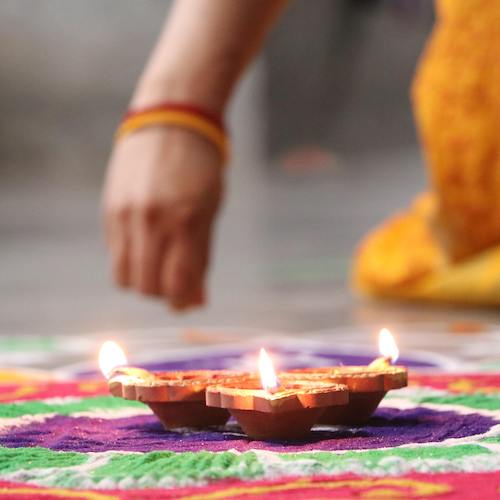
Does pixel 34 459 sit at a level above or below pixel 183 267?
below

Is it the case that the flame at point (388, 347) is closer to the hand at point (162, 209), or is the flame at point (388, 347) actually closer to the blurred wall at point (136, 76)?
the hand at point (162, 209)

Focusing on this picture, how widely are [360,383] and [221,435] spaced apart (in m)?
0.08

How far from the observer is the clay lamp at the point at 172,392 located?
1.78ft

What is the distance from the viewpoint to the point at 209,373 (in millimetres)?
584

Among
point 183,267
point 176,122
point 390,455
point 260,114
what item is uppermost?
point 260,114

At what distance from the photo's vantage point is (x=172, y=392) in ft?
1.79

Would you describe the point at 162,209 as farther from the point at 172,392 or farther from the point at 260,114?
the point at 260,114

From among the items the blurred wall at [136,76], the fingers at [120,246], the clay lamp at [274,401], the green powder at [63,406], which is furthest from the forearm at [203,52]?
the blurred wall at [136,76]

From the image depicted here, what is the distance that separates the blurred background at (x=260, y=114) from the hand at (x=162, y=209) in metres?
3.52

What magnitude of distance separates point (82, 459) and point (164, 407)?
0.07 meters

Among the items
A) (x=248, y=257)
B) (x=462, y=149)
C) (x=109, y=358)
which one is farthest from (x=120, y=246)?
(x=248, y=257)

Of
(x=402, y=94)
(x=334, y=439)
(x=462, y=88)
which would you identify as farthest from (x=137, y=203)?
(x=402, y=94)

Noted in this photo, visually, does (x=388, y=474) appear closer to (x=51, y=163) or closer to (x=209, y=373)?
(x=209, y=373)

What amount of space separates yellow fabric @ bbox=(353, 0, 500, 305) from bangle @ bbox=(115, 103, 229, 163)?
2.52ft
